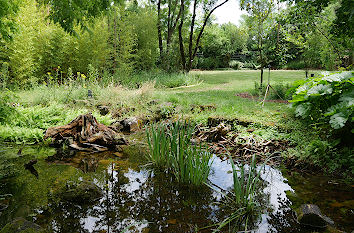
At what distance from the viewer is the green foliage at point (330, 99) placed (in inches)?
113

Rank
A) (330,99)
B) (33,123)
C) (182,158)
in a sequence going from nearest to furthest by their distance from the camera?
(182,158)
(330,99)
(33,123)

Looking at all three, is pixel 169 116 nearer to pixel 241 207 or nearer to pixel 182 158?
pixel 182 158

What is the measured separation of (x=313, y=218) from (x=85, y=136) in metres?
3.31

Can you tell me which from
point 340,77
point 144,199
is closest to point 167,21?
point 340,77

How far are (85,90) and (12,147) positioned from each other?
3.62 meters

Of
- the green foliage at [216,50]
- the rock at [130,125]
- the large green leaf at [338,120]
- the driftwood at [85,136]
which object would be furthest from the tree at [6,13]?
the green foliage at [216,50]

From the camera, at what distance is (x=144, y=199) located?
7.60 ft

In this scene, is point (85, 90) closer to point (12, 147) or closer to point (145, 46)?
point (12, 147)

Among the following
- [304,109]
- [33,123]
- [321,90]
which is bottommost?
[33,123]

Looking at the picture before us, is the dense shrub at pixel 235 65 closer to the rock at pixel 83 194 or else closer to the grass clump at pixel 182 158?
the grass clump at pixel 182 158

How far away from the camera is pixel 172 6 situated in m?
15.4

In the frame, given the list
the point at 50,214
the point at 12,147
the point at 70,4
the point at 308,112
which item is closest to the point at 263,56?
the point at 308,112

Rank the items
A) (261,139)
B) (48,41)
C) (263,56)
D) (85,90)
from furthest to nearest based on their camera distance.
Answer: (48,41) < (263,56) < (85,90) < (261,139)

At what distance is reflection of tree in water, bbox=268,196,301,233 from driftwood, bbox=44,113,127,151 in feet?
8.31
